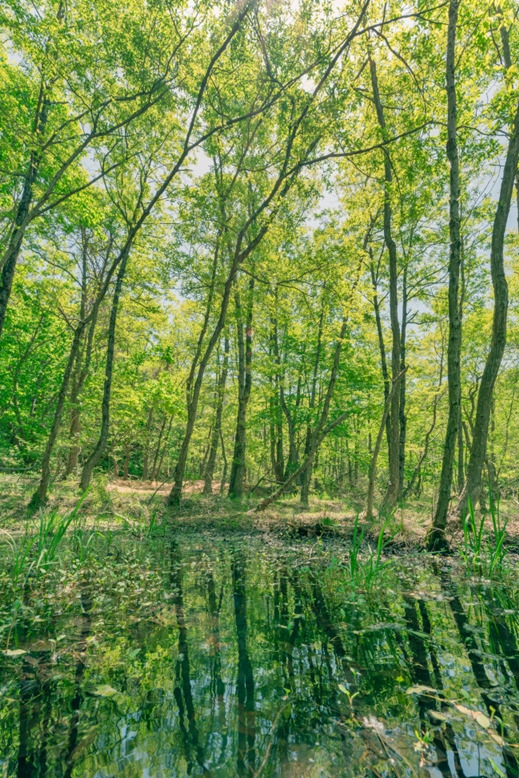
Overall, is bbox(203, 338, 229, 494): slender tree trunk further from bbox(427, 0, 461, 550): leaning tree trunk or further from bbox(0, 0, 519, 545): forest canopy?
bbox(427, 0, 461, 550): leaning tree trunk

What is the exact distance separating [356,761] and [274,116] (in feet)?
42.1

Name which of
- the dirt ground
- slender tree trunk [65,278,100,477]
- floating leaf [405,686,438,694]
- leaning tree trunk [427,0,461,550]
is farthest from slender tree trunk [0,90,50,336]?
floating leaf [405,686,438,694]

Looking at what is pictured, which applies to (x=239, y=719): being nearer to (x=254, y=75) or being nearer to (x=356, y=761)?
(x=356, y=761)

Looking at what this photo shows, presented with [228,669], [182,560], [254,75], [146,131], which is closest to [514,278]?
[254,75]

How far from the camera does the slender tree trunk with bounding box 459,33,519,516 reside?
6966mm

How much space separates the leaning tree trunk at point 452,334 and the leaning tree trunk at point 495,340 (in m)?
0.71

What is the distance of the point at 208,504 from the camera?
11914 millimetres

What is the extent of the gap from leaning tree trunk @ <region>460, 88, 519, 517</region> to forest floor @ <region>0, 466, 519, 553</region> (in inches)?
40.2

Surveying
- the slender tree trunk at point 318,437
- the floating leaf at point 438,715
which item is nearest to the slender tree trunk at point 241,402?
the slender tree trunk at point 318,437

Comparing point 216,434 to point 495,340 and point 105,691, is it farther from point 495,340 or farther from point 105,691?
point 105,691

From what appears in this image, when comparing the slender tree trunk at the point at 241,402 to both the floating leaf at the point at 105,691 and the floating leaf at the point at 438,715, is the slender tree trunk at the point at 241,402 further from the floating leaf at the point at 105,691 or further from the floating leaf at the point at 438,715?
the floating leaf at the point at 438,715

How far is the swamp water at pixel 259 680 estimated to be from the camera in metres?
1.70

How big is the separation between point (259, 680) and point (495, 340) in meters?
7.78

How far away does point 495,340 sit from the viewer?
7.57m
